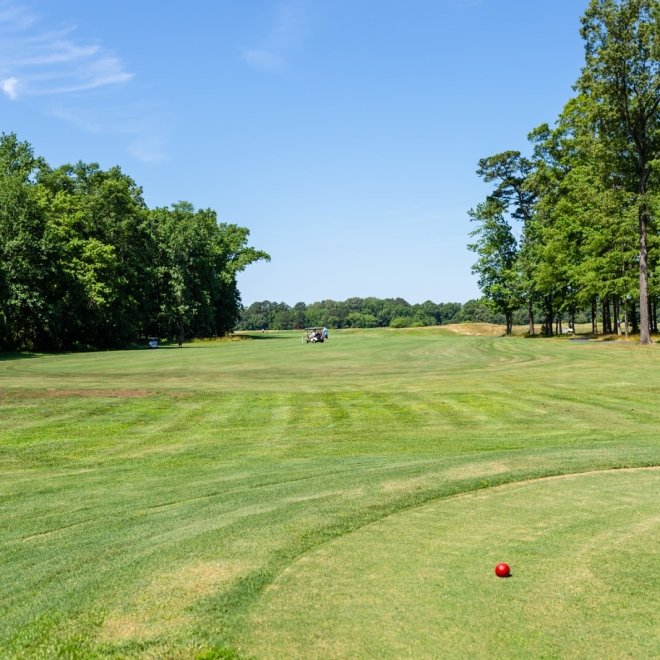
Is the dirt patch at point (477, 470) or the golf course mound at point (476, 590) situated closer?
the golf course mound at point (476, 590)

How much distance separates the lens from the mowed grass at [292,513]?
5.40 metres

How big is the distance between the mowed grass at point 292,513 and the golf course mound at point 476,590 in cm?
3

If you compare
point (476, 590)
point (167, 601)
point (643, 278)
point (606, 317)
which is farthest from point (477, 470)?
point (606, 317)

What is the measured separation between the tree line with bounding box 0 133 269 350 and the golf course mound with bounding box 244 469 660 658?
63.3 meters

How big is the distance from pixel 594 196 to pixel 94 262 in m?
52.8

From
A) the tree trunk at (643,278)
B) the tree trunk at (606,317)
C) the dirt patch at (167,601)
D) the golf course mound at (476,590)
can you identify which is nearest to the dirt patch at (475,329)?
the tree trunk at (606,317)

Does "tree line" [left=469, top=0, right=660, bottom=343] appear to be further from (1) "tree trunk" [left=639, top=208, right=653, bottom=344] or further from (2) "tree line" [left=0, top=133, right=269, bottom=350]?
(2) "tree line" [left=0, top=133, right=269, bottom=350]

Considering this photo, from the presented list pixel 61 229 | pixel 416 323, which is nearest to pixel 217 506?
pixel 61 229

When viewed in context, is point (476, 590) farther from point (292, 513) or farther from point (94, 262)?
point (94, 262)

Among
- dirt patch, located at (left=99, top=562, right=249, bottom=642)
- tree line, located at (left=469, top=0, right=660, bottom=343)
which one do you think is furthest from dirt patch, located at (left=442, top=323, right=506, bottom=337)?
dirt patch, located at (left=99, top=562, right=249, bottom=642)

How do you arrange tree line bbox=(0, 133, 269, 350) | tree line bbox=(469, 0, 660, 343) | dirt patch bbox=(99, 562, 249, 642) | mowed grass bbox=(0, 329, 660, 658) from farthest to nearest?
tree line bbox=(0, 133, 269, 350), tree line bbox=(469, 0, 660, 343), dirt patch bbox=(99, 562, 249, 642), mowed grass bbox=(0, 329, 660, 658)

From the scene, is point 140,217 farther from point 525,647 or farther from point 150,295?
point 525,647

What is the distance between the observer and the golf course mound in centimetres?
492

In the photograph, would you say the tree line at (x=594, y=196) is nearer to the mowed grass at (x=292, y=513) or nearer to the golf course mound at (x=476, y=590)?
the mowed grass at (x=292, y=513)
